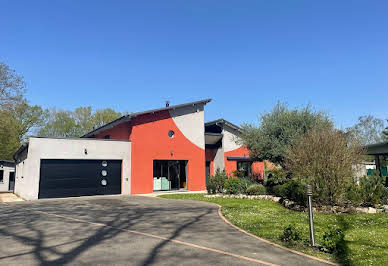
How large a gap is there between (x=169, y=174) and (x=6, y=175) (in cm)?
1846

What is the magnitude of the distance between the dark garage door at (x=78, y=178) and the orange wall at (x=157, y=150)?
1.47m

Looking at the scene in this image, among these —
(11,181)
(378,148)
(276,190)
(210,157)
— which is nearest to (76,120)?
(11,181)

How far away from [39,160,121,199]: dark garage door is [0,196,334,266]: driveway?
811cm

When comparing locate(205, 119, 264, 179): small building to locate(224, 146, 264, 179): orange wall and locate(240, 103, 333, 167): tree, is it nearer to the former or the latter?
locate(224, 146, 264, 179): orange wall

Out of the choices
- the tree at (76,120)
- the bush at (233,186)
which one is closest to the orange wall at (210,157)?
the bush at (233,186)

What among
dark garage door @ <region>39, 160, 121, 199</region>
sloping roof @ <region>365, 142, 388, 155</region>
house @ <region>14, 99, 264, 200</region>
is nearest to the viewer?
dark garage door @ <region>39, 160, 121, 199</region>

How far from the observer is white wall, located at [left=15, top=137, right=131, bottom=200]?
1689 cm

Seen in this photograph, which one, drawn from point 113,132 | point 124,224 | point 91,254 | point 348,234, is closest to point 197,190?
point 113,132

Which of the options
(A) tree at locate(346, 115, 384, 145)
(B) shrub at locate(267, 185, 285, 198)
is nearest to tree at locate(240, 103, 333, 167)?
(B) shrub at locate(267, 185, 285, 198)

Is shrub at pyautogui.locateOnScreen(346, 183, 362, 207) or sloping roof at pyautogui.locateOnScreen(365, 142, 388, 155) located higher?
sloping roof at pyautogui.locateOnScreen(365, 142, 388, 155)

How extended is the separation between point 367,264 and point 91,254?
5.35 meters

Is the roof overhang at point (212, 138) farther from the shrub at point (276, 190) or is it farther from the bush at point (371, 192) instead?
the bush at point (371, 192)

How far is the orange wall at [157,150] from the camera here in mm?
20531

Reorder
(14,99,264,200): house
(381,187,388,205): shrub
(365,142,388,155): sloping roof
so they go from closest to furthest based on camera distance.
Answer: (381,187,388,205): shrub
(14,99,264,200): house
(365,142,388,155): sloping roof
